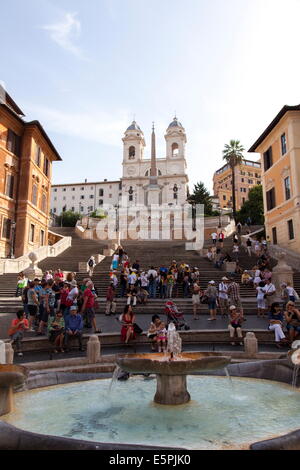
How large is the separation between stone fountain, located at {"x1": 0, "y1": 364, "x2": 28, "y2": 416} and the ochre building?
23733 mm

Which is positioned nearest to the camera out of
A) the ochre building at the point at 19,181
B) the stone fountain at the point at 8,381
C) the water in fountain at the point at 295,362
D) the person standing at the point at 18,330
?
the stone fountain at the point at 8,381

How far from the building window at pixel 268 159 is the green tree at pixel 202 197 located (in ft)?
108

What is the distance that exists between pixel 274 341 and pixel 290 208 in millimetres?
17916

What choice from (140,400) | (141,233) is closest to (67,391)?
(140,400)

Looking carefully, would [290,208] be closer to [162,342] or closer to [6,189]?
[162,342]

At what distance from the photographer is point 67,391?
20.1 ft

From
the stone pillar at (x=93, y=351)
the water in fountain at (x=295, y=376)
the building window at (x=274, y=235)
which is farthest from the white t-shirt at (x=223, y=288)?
the building window at (x=274, y=235)

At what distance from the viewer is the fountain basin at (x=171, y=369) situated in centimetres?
515

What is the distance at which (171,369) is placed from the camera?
5125 mm

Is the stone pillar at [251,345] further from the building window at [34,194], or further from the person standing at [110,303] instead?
the building window at [34,194]

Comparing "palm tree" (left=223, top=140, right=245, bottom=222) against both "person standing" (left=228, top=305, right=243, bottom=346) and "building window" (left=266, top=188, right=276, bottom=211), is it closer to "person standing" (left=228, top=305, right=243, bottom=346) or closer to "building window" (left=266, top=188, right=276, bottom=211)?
"building window" (left=266, top=188, right=276, bottom=211)

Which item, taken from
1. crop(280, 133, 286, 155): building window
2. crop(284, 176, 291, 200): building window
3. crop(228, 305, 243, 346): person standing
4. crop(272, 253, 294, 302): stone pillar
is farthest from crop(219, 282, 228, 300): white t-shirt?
crop(280, 133, 286, 155): building window

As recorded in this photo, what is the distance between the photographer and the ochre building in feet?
91.2

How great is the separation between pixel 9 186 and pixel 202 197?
44.0 m
